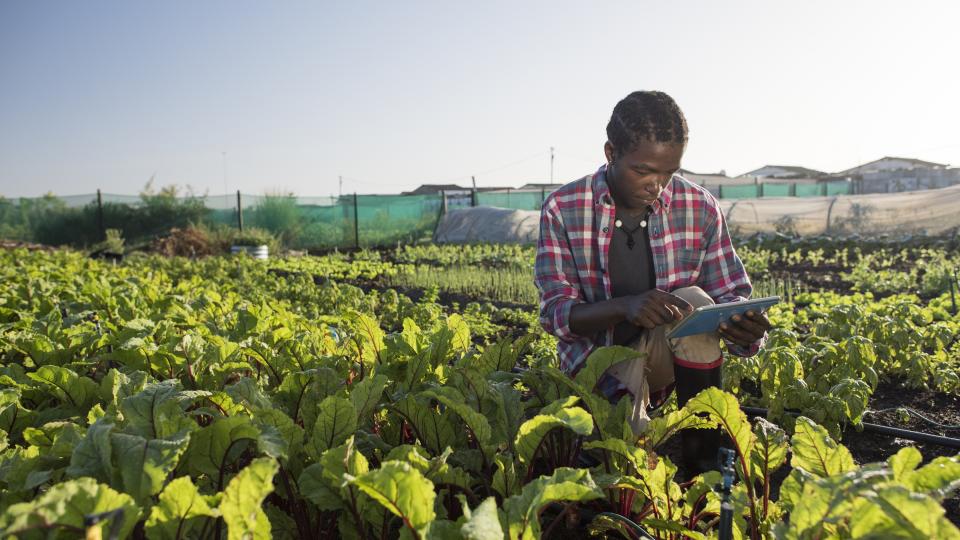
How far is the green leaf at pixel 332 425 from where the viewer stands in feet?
4.69

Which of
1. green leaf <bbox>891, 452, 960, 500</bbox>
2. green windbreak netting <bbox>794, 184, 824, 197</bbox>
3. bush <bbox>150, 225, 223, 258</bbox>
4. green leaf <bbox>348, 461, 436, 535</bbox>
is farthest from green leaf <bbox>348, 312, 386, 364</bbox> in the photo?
green windbreak netting <bbox>794, 184, 824, 197</bbox>

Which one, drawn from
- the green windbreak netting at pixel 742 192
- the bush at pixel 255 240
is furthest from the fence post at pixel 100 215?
the green windbreak netting at pixel 742 192

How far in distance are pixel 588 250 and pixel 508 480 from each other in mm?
1304

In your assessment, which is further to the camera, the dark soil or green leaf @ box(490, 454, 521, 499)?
the dark soil

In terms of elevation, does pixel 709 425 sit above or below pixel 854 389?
above

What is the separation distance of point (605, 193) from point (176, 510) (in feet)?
6.02

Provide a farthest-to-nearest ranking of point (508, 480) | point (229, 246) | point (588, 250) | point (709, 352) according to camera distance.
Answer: point (229, 246), point (588, 250), point (709, 352), point (508, 480)

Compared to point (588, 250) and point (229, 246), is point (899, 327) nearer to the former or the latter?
point (588, 250)

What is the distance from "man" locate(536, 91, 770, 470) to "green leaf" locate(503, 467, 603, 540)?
0.97 meters

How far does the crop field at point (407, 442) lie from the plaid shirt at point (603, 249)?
1.36 ft

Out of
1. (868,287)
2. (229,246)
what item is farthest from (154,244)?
(868,287)

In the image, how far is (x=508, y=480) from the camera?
145 cm

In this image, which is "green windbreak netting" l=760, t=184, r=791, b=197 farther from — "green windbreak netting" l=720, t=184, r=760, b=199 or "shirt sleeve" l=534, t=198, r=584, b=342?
"shirt sleeve" l=534, t=198, r=584, b=342

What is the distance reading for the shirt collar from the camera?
2496mm
